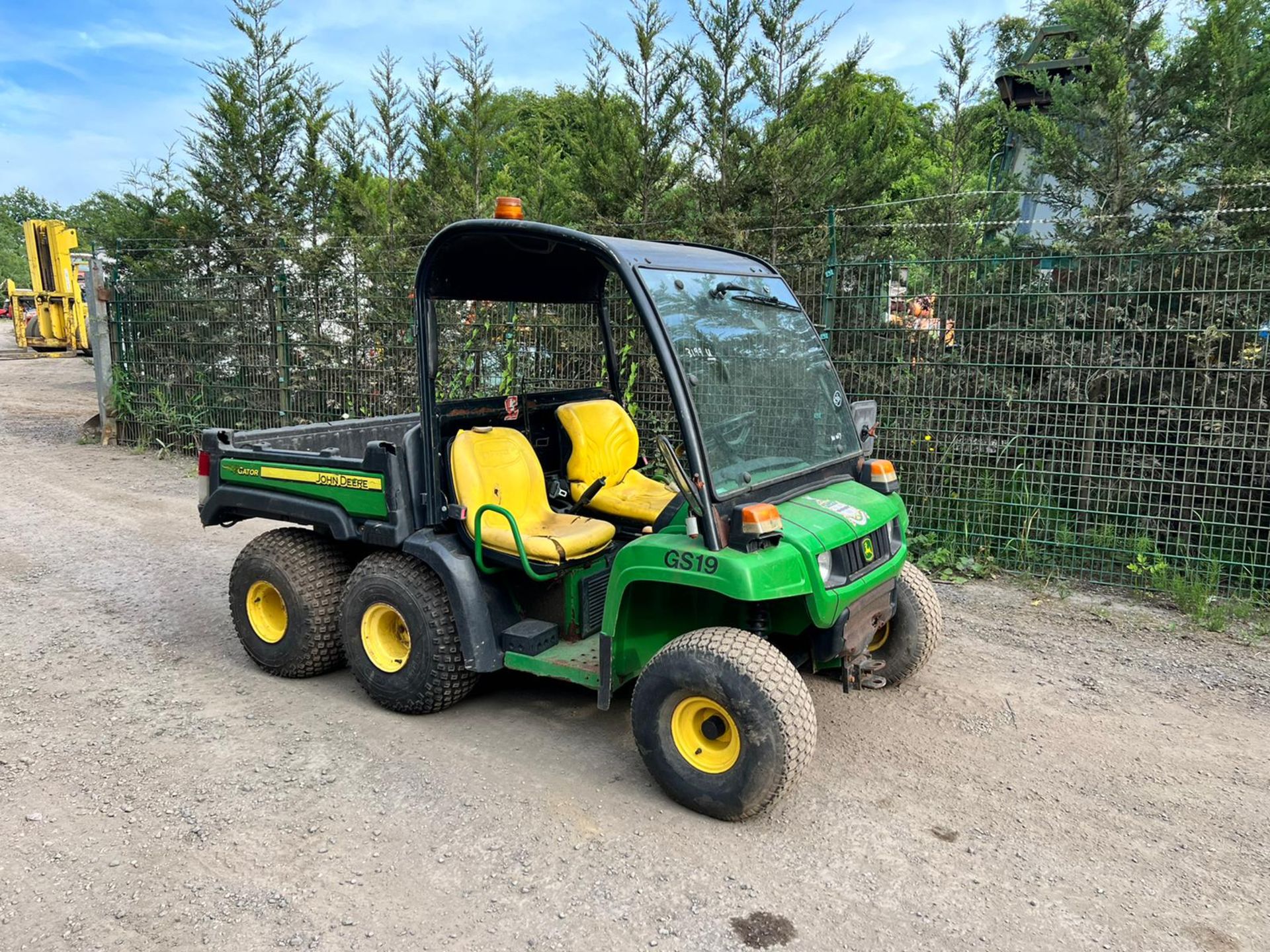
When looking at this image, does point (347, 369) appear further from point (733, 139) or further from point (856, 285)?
point (856, 285)

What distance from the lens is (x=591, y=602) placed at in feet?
13.7

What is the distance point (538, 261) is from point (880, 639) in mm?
2451

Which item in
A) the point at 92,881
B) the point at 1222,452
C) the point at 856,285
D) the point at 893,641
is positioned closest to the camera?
the point at 92,881

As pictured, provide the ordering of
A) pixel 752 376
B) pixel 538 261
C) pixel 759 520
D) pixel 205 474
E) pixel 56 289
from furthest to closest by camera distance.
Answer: pixel 56 289, pixel 205 474, pixel 538 261, pixel 752 376, pixel 759 520

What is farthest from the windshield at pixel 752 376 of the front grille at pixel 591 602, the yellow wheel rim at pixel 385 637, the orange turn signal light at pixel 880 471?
the yellow wheel rim at pixel 385 637

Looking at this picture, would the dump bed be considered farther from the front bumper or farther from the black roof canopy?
the front bumper

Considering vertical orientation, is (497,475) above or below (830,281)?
below

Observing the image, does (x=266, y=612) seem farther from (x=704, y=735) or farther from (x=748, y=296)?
(x=748, y=296)

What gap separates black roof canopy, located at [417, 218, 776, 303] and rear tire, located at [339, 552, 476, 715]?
4.17 feet

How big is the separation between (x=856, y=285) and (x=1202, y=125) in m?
2.66

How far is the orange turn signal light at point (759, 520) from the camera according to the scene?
3.17 metres

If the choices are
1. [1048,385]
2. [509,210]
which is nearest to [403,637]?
[509,210]

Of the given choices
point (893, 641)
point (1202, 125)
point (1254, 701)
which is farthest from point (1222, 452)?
point (893, 641)

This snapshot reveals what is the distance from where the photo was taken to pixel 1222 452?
5984mm
